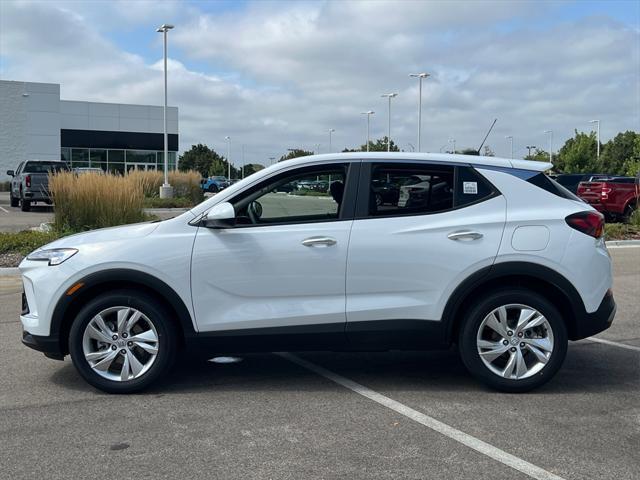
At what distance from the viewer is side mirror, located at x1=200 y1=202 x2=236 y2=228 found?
190 inches

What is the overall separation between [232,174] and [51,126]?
4473 cm

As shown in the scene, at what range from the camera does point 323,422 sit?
176 inches

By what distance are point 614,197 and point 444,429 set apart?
1888cm

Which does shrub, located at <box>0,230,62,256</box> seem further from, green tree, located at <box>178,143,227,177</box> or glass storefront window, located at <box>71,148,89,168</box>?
green tree, located at <box>178,143,227,177</box>

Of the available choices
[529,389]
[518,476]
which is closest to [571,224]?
[529,389]

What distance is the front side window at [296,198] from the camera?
16.5 feet

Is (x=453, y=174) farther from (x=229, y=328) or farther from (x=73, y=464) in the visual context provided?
(x=73, y=464)

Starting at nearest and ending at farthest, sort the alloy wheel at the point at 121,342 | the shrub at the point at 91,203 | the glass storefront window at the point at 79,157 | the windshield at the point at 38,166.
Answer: the alloy wheel at the point at 121,342
the shrub at the point at 91,203
the windshield at the point at 38,166
the glass storefront window at the point at 79,157

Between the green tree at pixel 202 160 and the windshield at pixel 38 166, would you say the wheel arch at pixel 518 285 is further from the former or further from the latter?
the green tree at pixel 202 160

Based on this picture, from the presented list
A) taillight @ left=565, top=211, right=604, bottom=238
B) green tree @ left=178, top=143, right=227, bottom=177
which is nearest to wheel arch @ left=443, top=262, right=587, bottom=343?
taillight @ left=565, top=211, right=604, bottom=238

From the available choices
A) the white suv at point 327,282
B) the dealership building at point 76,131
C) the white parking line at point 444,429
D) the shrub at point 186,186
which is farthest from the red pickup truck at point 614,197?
the dealership building at point 76,131

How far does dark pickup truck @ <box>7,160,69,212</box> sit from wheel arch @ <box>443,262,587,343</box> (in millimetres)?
19983

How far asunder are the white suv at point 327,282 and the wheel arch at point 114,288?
0.4 inches

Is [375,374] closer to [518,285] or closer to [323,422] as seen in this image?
[323,422]
